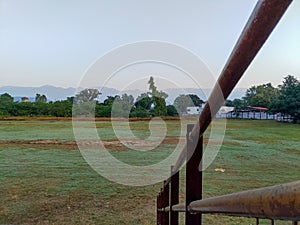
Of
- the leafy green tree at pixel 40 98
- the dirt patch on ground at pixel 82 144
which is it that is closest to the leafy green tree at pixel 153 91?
the dirt patch on ground at pixel 82 144

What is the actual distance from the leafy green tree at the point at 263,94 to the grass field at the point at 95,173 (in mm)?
466

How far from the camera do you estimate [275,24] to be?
269 millimetres

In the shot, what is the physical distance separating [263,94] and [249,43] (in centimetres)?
300

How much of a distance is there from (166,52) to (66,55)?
2.20 meters

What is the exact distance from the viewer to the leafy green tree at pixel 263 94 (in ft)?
9.86

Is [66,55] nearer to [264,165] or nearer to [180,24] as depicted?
[180,24]

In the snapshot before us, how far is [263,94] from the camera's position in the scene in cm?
312

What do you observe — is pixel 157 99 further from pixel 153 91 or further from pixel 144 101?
pixel 144 101

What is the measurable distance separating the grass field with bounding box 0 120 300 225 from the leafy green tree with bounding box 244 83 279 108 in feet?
1.53

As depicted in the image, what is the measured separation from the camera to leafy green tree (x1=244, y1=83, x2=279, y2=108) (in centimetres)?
300

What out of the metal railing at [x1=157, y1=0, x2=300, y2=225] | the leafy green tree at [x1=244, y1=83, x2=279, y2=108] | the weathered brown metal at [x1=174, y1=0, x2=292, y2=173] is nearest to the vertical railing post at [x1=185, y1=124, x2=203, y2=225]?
the metal railing at [x1=157, y1=0, x2=300, y2=225]

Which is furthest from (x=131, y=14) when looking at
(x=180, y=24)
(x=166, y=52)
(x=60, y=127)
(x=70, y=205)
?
(x=60, y=127)

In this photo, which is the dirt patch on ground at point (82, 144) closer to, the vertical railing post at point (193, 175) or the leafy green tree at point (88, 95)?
the leafy green tree at point (88, 95)

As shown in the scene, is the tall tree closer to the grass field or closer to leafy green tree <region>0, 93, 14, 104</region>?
the grass field
